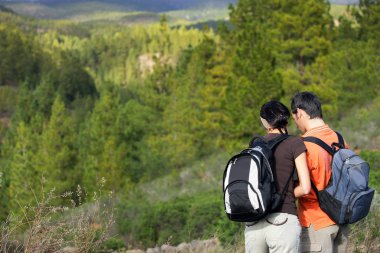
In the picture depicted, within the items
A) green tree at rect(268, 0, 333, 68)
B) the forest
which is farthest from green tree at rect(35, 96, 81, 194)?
green tree at rect(268, 0, 333, 68)

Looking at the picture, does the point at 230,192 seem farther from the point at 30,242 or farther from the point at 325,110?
the point at 325,110

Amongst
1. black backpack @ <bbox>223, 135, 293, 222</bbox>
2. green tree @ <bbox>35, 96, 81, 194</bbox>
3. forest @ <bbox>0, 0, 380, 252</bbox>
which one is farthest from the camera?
green tree @ <bbox>35, 96, 81, 194</bbox>

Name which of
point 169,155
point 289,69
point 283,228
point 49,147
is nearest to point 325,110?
point 289,69

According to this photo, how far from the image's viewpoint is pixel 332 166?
11.1ft

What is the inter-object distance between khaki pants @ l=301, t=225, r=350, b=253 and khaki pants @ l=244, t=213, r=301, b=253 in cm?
16

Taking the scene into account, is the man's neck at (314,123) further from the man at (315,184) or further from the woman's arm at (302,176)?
the woman's arm at (302,176)

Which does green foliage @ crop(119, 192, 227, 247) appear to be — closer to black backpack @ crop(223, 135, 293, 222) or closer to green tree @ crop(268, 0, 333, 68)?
black backpack @ crop(223, 135, 293, 222)

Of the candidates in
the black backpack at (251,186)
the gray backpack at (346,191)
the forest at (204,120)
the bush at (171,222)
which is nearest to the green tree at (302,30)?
the forest at (204,120)

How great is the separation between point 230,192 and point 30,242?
1.38 metres

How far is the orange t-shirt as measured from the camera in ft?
A: 11.2

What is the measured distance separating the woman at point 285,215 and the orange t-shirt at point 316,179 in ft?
0.34

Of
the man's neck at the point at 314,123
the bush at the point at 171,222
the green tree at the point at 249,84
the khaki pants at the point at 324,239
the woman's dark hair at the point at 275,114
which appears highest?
the woman's dark hair at the point at 275,114

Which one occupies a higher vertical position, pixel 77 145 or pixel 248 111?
pixel 248 111

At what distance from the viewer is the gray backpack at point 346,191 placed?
3277mm
